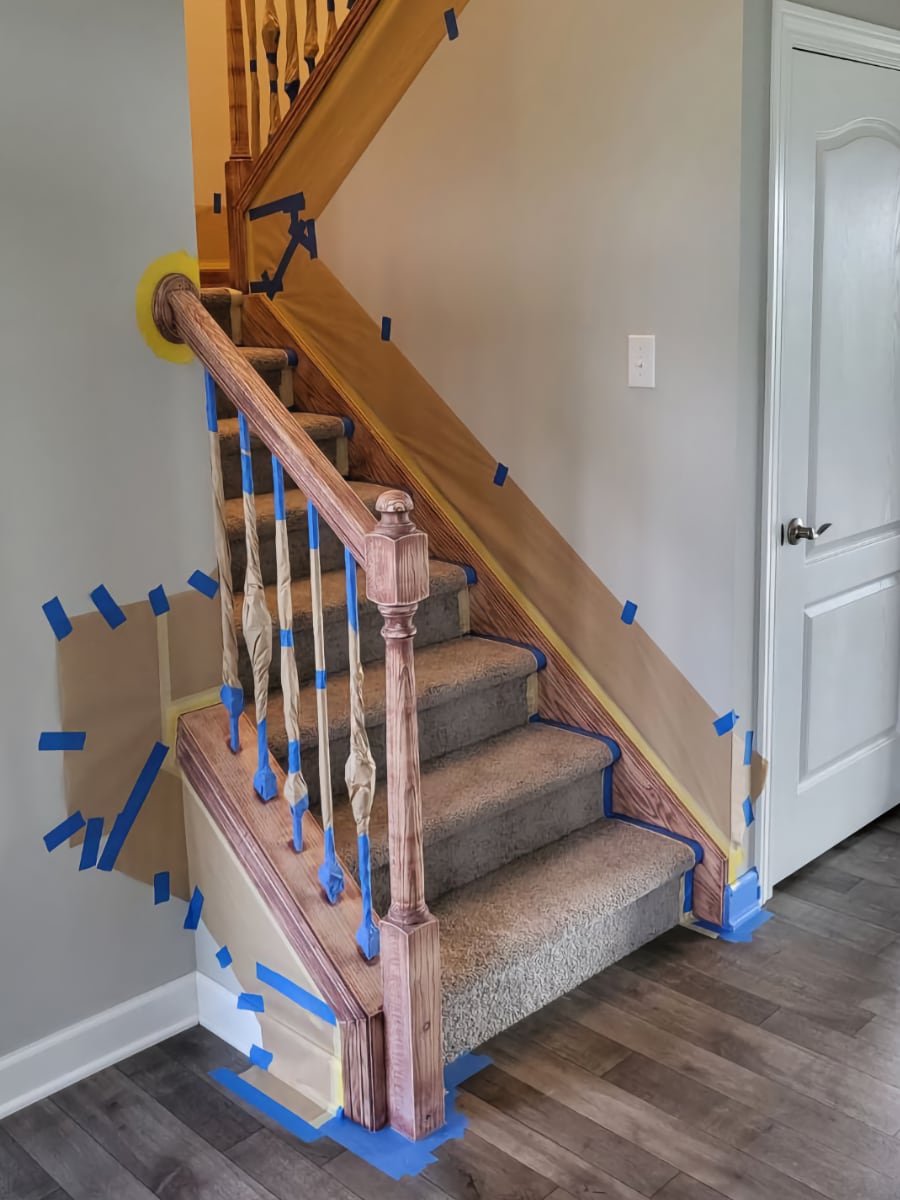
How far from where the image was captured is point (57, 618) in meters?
2.24

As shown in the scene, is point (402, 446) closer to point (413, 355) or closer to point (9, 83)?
point (413, 355)

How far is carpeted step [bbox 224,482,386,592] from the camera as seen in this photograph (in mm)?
3000

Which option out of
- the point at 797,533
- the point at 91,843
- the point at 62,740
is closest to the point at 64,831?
the point at 91,843

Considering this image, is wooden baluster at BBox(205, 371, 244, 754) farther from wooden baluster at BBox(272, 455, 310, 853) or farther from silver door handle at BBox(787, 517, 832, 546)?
silver door handle at BBox(787, 517, 832, 546)

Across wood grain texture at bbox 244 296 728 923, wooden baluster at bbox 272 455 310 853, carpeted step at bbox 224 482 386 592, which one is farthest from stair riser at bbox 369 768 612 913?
carpeted step at bbox 224 482 386 592

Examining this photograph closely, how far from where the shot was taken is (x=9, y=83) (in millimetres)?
2064

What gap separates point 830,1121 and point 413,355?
2218 mm

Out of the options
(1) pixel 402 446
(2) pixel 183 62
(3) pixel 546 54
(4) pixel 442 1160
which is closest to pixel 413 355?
(1) pixel 402 446

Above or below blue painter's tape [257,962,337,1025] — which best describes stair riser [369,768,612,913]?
above

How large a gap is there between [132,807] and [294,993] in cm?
51

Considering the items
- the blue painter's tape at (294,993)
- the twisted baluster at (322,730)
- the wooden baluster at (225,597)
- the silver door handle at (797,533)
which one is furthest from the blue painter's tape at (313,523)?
the silver door handle at (797,533)

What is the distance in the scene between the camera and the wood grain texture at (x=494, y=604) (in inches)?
115

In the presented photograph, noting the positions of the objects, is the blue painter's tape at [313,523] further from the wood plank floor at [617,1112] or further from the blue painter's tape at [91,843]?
the wood plank floor at [617,1112]

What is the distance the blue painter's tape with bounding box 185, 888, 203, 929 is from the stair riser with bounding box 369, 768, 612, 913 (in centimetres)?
36
